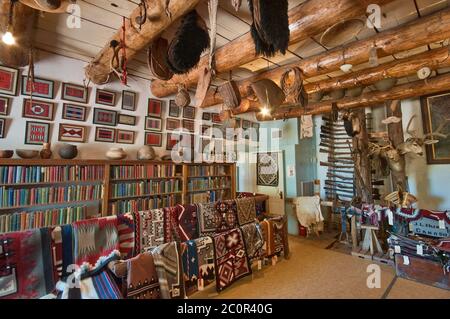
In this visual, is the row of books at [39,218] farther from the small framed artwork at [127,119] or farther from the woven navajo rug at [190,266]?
the woven navajo rug at [190,266]

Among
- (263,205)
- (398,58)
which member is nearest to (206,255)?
(263,205)

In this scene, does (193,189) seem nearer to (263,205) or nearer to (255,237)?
(263,205)

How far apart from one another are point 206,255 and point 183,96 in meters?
1.96

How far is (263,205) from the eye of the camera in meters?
3.77

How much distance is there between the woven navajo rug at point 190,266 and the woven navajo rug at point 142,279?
28 centimetres

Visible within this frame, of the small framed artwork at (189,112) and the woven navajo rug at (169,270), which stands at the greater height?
the small framed artwork at (189,112)

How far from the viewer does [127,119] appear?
126 inches

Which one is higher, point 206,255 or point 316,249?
point 206,255

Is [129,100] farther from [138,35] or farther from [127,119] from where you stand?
[138,35]

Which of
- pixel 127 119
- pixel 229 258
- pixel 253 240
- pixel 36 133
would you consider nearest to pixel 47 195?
pixel 36 133

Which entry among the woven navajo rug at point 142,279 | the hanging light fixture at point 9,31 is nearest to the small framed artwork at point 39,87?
the hanging light fixture at point 9,31

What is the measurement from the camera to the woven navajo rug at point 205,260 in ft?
5.75

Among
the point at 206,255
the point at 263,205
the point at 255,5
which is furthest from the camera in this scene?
the point at 263,205
